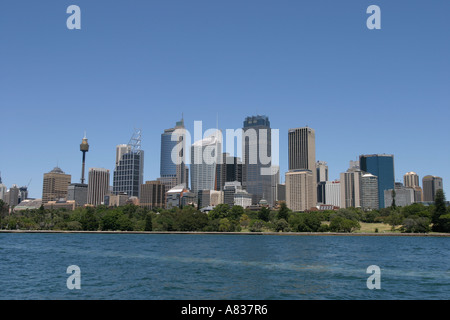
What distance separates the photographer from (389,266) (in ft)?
186

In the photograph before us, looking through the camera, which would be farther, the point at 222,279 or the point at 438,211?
the point at 438,211

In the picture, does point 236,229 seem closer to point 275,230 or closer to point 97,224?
point 275,230

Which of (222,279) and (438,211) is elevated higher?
(438,211)

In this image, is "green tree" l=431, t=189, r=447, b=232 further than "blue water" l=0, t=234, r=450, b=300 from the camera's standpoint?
Yes

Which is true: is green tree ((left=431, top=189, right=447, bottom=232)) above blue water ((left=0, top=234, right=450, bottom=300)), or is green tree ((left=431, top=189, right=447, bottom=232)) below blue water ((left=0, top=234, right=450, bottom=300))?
above

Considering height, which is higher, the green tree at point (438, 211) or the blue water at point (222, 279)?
the green tree at point (438, 211)

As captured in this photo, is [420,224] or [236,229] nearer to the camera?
[420,224]

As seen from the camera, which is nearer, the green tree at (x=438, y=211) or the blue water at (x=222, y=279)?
the blue water at (x=222, y=279)
